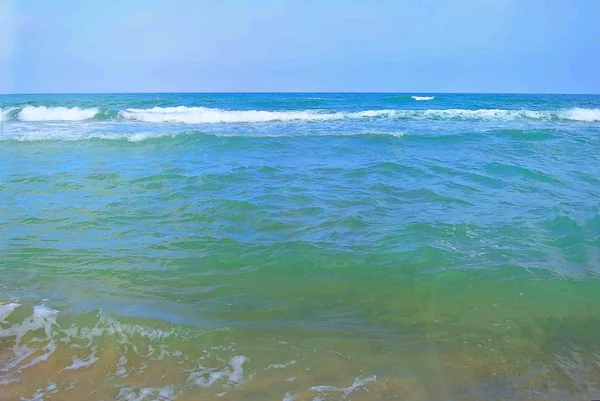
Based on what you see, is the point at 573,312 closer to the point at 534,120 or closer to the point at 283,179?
the point at 283,179

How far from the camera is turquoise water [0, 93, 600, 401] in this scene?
334 centimetres

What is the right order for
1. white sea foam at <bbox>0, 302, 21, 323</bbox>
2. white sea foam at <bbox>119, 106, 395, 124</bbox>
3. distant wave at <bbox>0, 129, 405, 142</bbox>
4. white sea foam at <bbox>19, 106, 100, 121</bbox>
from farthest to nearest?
white sea foam at <bbox>19, 106, 100, 121</bbox> → white sea foam at <bbox>119, 106, 395, 124</bbox> → distant wave at <bbox>0, 129, 405, 142</bbox> → white sea foam at <bbox>0, 302, 21, 323</bbox>

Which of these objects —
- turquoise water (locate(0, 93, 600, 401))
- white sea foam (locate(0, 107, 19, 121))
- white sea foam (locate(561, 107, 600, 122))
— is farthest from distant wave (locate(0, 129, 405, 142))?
white sea foam (locate(561, 107, 600, 122))

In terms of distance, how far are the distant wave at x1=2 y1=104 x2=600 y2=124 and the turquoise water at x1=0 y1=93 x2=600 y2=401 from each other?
1366 centimetres

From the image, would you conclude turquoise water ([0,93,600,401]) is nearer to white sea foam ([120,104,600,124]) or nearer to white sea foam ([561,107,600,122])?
white sea foam ([120,104,600,124])

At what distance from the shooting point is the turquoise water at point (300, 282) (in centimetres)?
334

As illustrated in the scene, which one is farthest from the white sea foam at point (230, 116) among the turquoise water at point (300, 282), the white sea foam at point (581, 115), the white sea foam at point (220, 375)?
the white sea foam at point (220, 375)

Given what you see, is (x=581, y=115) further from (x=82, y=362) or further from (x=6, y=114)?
(x=6, y=114)

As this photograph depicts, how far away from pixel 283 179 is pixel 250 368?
6.34m

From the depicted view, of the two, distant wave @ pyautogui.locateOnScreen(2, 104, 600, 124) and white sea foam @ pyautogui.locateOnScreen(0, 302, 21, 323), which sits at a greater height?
distant wave @ pyautogui.locateOnScreen(2, 104, 600, 124)

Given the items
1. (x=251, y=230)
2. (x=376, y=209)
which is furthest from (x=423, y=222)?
(x=251, y=230)

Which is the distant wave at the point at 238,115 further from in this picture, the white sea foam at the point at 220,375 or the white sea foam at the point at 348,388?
the white sea foam at the point at 348,388

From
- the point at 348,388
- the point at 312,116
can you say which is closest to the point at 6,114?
the point at 312,116

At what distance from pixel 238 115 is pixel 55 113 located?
11.7m
